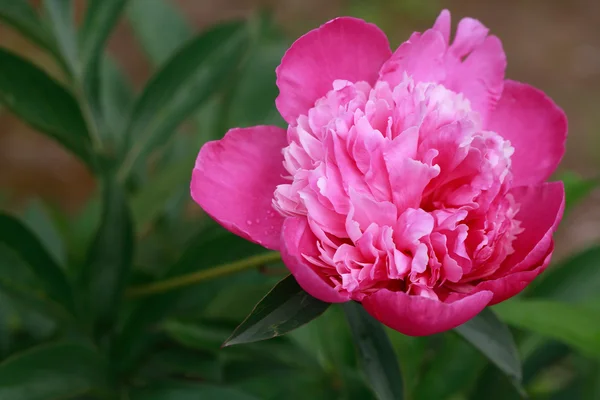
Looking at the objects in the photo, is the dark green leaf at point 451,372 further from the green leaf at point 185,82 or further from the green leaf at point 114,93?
the green leaf at point 114,93

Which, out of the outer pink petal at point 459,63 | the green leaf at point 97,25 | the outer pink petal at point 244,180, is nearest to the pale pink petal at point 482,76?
the outer pink petal at point 459,63

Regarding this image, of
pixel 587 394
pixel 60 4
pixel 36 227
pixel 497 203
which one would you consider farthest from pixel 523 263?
pixel 36 227

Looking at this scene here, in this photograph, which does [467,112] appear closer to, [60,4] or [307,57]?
[307,57]

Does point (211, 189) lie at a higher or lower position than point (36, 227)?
higher

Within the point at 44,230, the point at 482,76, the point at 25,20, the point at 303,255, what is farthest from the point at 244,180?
the point at 44,230

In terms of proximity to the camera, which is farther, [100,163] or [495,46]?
[100,163]

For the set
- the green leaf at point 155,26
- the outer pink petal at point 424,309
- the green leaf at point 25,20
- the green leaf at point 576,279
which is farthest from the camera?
the green leaf at point 155,26

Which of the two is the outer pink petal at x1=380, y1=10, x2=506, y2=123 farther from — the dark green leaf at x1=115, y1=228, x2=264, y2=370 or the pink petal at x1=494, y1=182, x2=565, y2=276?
the dark green leaf at x1=115, y1=228, x2=264, y2=370

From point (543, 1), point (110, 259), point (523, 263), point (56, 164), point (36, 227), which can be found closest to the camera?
point (523, 263)
